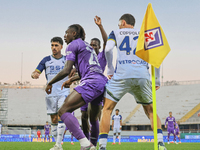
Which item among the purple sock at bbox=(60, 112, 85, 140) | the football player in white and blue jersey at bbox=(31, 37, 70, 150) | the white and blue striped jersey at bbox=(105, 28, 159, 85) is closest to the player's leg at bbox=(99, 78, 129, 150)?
the white and blue striped jersey at bbox=(105, 28, 159, 85)

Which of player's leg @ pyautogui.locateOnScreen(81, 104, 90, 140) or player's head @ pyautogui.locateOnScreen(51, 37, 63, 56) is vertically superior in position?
player's head @ pyautogui.locateOnScreen(51, 37, 63, 56)

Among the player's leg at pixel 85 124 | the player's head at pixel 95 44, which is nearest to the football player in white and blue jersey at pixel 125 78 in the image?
the player's leg at pixel 85 124

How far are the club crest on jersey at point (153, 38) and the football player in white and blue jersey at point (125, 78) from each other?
99 cm

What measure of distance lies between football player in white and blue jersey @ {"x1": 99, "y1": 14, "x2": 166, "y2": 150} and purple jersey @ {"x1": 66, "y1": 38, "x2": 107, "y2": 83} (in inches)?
12.5

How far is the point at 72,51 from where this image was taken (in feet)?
16.8

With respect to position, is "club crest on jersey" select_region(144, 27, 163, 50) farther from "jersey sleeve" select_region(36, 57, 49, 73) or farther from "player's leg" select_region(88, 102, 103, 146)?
"jersey sleeve" select_region(36, 57, 49, 73)

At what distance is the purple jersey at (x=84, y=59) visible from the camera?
200 inches

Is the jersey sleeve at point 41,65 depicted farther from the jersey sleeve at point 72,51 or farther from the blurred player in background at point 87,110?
the jersey sleeve at point 72,51

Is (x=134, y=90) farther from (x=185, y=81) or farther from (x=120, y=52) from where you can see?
(x=185, y=81)

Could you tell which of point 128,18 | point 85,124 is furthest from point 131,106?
point 128,18

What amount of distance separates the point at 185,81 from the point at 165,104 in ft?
22.5

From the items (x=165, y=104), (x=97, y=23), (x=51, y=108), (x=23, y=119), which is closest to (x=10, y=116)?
(x=23, y=119)

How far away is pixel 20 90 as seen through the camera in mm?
51844

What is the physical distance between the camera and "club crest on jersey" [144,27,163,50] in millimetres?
4215
